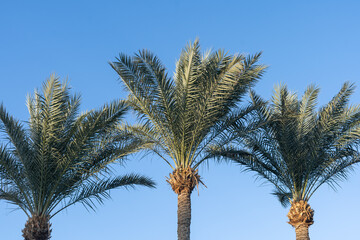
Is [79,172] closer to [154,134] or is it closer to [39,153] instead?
[39,153]

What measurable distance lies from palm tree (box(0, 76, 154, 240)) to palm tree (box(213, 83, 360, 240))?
13.5ft

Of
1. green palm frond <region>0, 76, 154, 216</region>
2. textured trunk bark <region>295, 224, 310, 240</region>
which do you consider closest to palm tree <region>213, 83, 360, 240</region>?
textured trunk bark <region>295, 224, 310, 240</region>

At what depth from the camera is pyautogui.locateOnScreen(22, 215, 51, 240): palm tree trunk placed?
15.8m

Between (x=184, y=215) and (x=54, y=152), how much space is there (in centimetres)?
451

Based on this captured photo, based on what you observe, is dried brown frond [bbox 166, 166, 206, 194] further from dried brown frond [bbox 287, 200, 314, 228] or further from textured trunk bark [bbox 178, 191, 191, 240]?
dried brown frond [bbox 287, 200, 314, 228]

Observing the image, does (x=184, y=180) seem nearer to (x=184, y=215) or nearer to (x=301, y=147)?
(x=184, y=215)

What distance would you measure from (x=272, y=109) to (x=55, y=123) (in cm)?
785

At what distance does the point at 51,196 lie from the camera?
1588cm

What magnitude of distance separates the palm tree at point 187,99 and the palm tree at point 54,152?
Result: 1.00 meters

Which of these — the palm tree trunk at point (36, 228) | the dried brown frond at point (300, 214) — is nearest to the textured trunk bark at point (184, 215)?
the palm tree trunk at point (36, 228)

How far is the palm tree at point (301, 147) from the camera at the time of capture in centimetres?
1769

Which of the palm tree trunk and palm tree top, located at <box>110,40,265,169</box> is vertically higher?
palm tree top, located at <box>110,40,265,169</box>

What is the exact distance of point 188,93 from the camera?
15562 mm

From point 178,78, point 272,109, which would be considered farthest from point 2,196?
point 272,109
